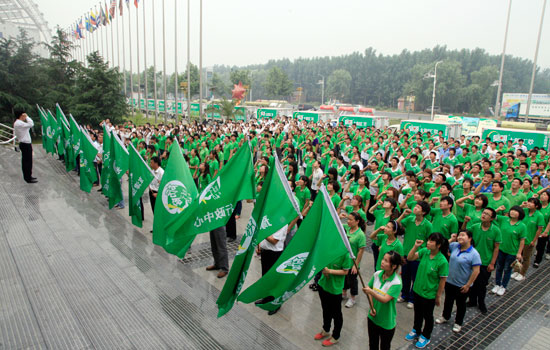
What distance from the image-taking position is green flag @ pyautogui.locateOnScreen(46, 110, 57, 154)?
1319cm

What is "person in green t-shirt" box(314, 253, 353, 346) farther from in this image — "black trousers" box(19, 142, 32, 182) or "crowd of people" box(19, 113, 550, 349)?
"black trousers" box(19, 142, 32, 182)

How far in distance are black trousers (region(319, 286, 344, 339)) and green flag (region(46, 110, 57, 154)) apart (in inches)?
498

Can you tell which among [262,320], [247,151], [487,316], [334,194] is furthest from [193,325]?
[487,316]

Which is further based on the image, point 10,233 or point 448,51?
point 448,51

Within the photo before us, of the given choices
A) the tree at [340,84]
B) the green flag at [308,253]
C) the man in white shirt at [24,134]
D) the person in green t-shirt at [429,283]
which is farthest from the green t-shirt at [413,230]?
the tree at [340,84]

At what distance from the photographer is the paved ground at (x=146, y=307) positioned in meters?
4.45

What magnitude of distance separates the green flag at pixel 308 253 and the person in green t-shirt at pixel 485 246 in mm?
2707

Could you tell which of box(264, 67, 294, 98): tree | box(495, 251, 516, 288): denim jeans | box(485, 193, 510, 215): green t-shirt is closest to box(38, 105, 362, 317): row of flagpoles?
box(495, 251, 516, 288): denim jeans

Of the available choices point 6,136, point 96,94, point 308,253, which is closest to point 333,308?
point 308,253

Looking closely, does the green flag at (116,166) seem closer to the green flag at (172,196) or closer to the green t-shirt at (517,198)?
the green flag at (172,196)

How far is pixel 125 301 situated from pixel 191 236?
1.29m

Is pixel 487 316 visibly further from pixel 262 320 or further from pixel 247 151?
pixel 247 151

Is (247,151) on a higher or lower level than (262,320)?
higher

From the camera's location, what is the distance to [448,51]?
80750mm
